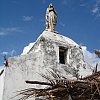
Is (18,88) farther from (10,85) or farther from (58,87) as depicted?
(58,87)

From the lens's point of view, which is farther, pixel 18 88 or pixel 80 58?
pixel 80 58

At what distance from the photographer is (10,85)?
11.0m

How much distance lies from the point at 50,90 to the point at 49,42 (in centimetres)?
668

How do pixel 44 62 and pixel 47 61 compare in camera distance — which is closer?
pixel 44 62

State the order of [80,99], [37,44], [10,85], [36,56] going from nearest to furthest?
[80,99] < [10,85] < [36,56] < [37,44]

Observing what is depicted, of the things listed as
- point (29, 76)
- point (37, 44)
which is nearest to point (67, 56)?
point (37, 44)

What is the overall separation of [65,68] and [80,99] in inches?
263

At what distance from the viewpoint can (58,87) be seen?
20.7 ft

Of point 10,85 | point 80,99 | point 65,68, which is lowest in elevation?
point 80,99

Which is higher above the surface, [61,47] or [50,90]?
[61,47]

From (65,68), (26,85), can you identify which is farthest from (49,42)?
(26,85)

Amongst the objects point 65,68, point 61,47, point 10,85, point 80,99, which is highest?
point 61,47

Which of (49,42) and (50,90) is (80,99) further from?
(49,42)

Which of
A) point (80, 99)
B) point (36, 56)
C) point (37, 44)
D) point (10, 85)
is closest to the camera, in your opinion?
point (80, 99)
